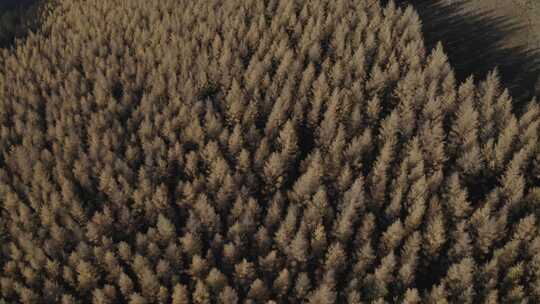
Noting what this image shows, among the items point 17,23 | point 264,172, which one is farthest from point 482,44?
point 17,23

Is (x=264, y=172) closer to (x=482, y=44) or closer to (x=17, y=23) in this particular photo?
(x=482, y=44)

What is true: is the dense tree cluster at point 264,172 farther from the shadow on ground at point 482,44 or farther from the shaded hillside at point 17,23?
the shaded hillside at point 17,23

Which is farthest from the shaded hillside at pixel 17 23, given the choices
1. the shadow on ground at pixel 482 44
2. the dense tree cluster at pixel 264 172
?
the shadow on ground at pixel 482 44

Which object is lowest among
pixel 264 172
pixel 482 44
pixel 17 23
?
pixel 264 172

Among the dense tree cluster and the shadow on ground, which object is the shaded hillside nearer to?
the dense tree cluster

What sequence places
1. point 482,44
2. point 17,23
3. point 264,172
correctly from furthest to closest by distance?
point 17,23 → point 482,44 → point 264,172

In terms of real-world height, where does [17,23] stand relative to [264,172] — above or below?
above

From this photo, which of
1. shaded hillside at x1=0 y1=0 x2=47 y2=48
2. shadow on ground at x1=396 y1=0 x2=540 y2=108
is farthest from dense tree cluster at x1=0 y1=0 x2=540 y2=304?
shaded hillside at x1=0 y1=0 x2=47 y2=48

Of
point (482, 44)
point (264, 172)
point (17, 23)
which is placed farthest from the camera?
point (17, 23)

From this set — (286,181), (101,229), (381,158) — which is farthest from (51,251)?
(381,158)

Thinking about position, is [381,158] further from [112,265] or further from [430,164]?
[112,265]
